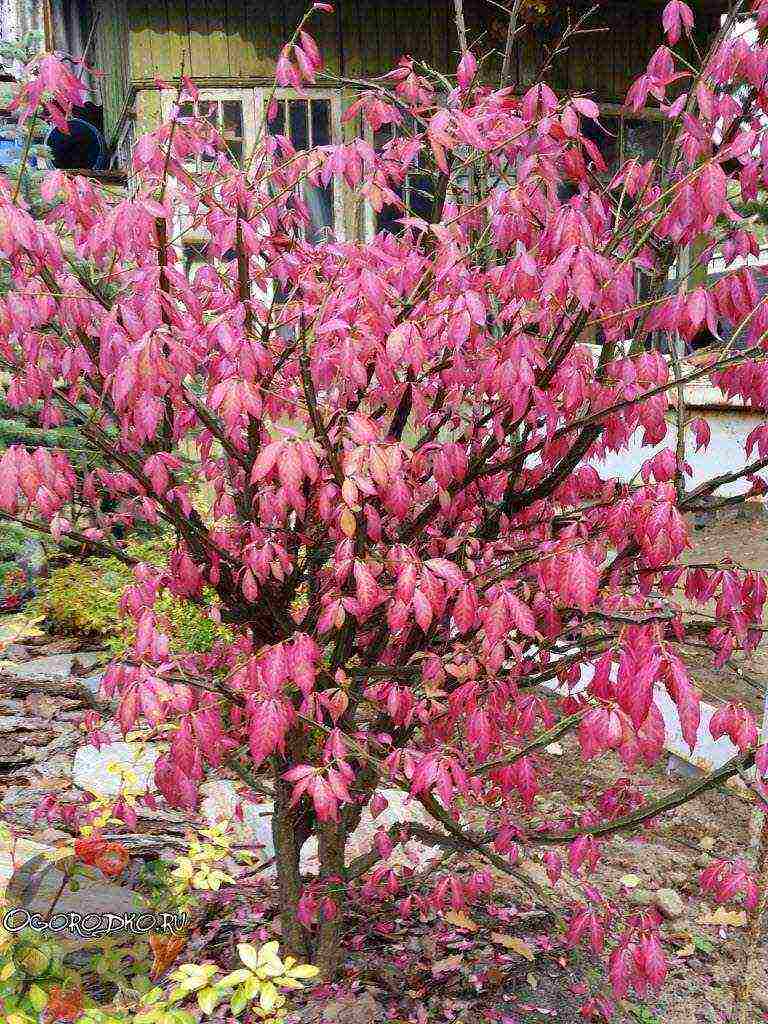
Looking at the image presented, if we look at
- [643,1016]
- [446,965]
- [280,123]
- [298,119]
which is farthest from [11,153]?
[643,1016]

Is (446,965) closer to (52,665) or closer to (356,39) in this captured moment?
(52,665)

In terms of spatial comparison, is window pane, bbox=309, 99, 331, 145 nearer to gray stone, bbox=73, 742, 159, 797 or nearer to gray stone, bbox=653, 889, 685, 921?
gray stone, bbox=73, 742, 159, 797

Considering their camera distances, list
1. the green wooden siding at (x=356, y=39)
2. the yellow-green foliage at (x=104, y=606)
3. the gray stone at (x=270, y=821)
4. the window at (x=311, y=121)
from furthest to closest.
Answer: the window at (x=311, y=121) < the green wooden siding at (x=356, y=39) < the yellow-green foliage at (x=104, y=606) < the gray stone at (x=270, y=821)

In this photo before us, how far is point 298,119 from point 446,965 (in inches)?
272

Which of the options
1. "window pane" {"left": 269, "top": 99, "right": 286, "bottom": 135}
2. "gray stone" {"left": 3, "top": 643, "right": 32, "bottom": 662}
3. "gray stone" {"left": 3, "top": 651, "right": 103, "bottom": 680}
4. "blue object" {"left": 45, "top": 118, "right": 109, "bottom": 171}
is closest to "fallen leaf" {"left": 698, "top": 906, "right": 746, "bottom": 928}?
"gray stone" {"left": 3, "top": 651, "right": 103, "bottom": 680}

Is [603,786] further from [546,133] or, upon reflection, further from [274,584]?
[546,133]

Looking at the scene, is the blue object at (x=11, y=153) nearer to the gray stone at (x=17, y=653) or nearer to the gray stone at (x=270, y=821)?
the gray stone at (x=17, y=653)

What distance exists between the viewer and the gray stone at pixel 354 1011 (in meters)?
2.53

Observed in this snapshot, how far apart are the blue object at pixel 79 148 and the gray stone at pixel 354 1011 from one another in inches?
395

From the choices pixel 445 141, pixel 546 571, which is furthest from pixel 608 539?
pixel 445 141

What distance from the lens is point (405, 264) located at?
2248 mm

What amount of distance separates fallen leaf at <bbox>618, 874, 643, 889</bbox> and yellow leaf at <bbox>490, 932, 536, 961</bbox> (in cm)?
60

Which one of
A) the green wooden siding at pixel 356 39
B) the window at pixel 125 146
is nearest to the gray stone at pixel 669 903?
the green wooden siding at pixel 356 39

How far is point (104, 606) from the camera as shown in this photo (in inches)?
208
